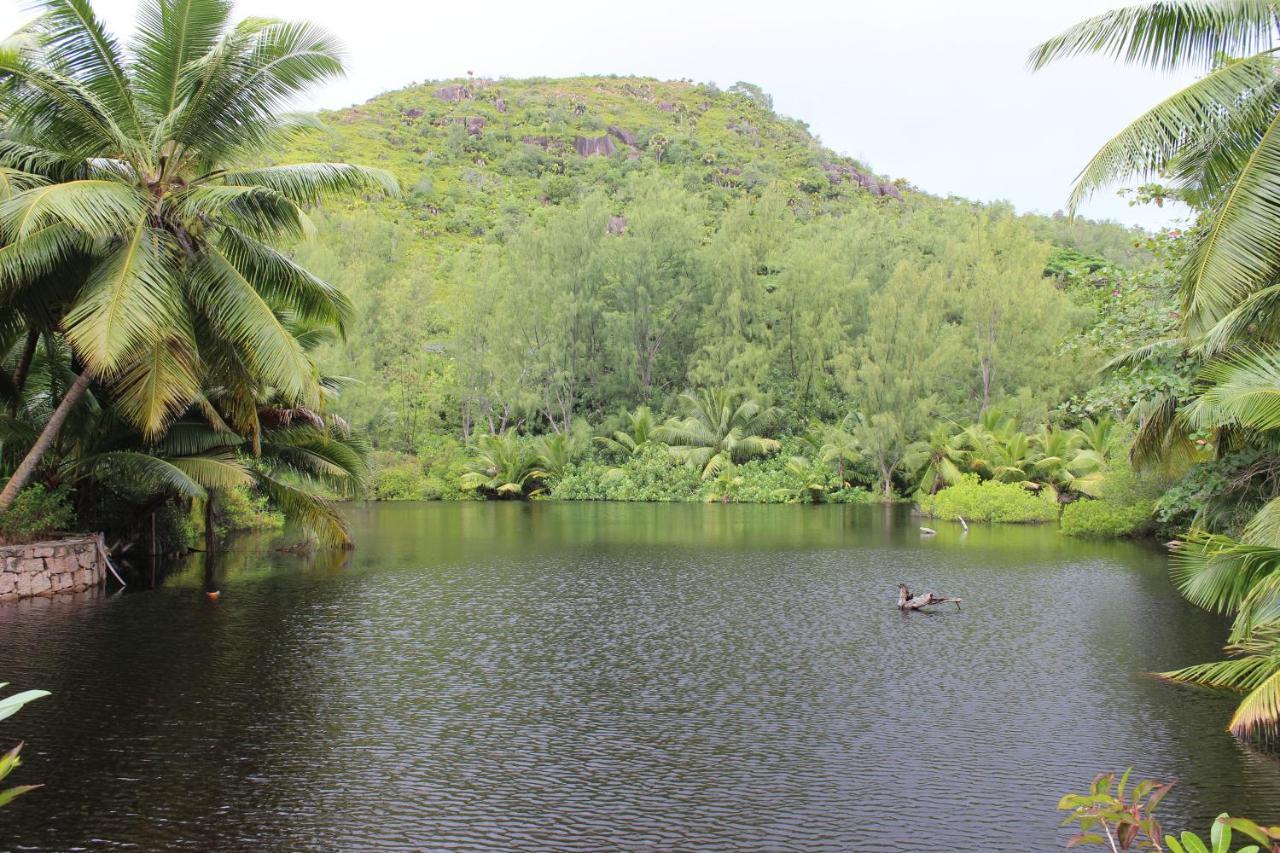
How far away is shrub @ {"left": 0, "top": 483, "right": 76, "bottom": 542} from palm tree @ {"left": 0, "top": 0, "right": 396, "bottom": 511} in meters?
0.58

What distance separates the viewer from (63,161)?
14703 millimetres

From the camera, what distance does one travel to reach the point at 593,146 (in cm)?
9000

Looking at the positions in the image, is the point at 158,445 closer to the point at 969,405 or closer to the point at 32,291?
the point at 32,291

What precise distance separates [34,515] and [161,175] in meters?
5.87

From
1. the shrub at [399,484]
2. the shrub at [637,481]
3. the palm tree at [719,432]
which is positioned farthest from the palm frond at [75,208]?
the palm tree at [719,432]

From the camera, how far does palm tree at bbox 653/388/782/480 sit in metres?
44.0

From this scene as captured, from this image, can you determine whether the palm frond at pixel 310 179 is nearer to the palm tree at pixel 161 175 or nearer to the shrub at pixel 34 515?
the palm tree at pixel 161 175

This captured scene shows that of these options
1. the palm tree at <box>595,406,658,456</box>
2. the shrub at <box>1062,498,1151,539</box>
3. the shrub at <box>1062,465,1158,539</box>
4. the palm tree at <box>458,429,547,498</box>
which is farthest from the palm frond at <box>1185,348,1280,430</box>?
the palm tree at <box>595,406,658,456</box>

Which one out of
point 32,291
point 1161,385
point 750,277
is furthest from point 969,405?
point 32,291

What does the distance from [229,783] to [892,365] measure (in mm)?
36950

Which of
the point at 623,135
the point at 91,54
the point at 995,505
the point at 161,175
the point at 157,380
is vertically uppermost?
the point at 623,135

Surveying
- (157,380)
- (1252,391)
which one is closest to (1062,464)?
(1252,391)

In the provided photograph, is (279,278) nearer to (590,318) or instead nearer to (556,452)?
(556,452)

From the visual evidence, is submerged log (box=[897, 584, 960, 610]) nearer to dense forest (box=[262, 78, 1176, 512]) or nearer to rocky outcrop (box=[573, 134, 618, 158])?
dense forest (box=[262, 78, 1176, 512])
